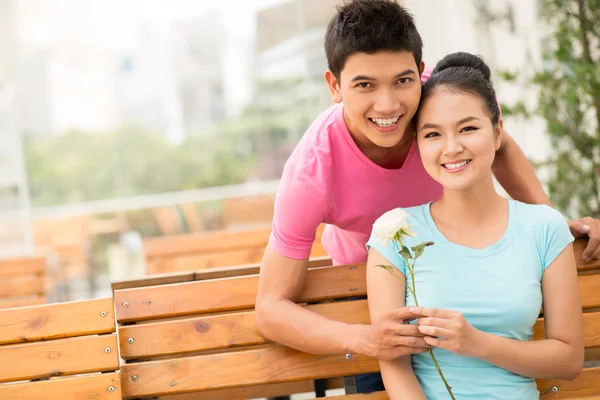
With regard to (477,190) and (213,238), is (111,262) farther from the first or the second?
(477,190)

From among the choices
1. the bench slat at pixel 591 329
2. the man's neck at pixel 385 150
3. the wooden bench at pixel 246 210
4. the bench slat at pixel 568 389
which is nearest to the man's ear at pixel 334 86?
the man's neck at pixel 385 150

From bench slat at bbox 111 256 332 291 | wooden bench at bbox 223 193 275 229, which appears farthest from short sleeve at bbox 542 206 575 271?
wooden bench at bbox 223 193 275 229

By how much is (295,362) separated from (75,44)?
8394 mm

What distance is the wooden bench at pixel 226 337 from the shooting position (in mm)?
2340

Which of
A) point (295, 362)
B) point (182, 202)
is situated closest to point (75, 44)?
point (182, 202)

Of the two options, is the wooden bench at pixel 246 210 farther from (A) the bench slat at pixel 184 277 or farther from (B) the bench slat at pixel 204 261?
(A) the bench slat at pixel 184 277

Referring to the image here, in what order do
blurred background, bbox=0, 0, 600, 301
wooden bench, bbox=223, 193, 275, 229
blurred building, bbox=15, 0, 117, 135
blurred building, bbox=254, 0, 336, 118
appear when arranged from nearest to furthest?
blurred building, bbox=254, 0, 336, 118 → wooden bench, bbox=223, 193, 275, 229 → blurred background, bbox=0, 0, 600, 301 → blurred building, bbox=15, 0, 117, 135

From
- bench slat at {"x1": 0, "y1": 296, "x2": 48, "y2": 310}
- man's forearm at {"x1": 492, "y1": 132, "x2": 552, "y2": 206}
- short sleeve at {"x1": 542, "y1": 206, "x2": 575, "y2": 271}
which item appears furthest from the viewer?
bench slat at {"x1": 0, "y1": 296, "x2": 48, "y2": 310}

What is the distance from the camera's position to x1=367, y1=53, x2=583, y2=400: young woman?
200cm

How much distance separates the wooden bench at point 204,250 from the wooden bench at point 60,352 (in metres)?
2.06

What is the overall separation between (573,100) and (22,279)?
10.4 feet

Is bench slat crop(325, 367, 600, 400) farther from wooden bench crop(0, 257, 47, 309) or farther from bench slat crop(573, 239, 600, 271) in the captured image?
wooden bench crop(0, 257, 47, 309)

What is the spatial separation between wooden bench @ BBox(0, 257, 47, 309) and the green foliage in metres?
2.80

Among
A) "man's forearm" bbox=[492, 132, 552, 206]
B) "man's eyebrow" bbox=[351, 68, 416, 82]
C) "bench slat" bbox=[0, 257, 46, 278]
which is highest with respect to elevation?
"man's eyebrow" bbox=[351, 68, 416, 82]
